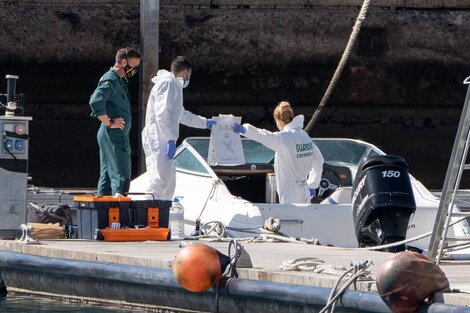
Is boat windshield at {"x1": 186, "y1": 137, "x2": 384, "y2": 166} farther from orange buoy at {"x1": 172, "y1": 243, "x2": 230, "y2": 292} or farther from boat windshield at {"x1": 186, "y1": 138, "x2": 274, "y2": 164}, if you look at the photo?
orange buoy at {"x1": 172, "y1": 243, "x2": 230, "y2": 292}

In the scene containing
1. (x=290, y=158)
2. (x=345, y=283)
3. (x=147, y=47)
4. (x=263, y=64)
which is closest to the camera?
(x=345, y=283)

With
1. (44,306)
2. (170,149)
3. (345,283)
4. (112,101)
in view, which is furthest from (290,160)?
(345,283)

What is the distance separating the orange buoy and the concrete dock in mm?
197

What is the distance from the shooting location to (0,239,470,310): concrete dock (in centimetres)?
787

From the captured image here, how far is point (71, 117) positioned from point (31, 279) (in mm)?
10679

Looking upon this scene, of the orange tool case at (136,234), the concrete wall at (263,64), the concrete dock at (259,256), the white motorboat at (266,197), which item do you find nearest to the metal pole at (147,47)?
the concrete wall at (263,64)

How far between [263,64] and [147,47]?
12.6 feet

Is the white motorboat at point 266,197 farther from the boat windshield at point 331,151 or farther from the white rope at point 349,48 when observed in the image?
the white rope at point 349,48

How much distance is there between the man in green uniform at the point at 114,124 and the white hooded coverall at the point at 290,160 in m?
0.94

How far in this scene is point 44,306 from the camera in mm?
9227

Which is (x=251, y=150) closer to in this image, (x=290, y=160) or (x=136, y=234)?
(x=290, y=160)

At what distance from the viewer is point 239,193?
12.1 meters

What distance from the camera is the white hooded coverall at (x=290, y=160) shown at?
11.2 m

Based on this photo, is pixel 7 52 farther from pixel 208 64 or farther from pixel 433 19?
pixel 433 19
